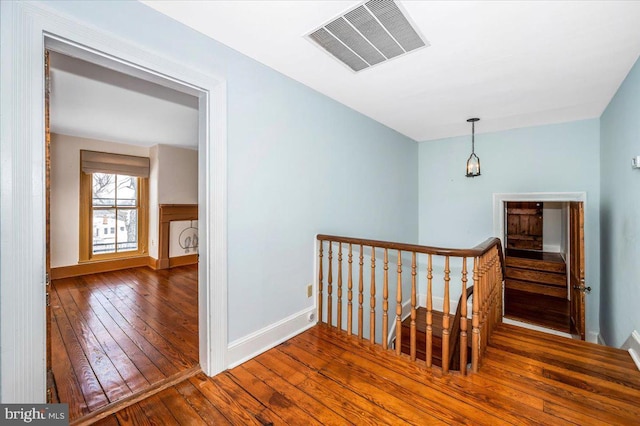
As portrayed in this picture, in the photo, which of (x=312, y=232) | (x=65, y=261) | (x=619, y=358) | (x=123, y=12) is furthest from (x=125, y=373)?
(x=65, y=261)

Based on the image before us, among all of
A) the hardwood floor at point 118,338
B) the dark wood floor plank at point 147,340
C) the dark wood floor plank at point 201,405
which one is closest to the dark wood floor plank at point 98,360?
the hardwood floor at point 118,338

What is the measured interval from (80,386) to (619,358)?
3.88m

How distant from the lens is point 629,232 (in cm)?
236

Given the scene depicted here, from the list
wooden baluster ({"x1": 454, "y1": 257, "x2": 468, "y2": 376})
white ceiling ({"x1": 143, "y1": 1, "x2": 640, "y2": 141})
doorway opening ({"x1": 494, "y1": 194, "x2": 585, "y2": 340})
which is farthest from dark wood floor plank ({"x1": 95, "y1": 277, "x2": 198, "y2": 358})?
doorway opening ({"x1": 494, "y1": 194, "x2": 585, "y2": 340})

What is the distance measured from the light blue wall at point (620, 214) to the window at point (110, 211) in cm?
695

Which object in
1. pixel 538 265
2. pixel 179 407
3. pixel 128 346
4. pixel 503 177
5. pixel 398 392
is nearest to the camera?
pixel 179 407

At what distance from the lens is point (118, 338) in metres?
2.53

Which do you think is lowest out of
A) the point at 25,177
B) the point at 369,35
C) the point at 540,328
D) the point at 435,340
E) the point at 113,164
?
the point at 435,340

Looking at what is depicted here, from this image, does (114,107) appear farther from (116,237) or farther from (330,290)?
(330,290)

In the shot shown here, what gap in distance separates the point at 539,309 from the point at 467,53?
4.62 m

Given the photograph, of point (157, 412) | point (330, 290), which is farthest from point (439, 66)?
point (157, 412)

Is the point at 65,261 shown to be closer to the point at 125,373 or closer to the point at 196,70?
the point at 125,373

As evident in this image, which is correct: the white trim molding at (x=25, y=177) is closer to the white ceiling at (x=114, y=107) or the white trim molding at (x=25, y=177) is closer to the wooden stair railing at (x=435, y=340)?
the white ceiling at (x=114, y=107)

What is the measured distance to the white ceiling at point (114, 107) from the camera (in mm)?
2592
